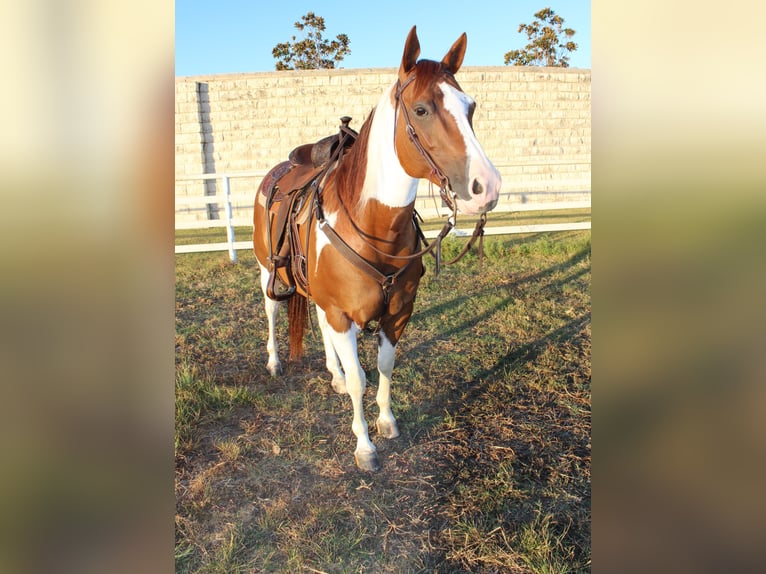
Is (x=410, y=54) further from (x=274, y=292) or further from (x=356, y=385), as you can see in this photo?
(x=274, y=292)

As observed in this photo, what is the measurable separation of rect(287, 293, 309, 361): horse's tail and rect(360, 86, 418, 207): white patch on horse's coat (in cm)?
133

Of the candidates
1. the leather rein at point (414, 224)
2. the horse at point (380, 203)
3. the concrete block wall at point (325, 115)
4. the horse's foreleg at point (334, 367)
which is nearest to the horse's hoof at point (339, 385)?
the horse's foreleg at point (334, 367)

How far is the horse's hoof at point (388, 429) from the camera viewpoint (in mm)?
2850

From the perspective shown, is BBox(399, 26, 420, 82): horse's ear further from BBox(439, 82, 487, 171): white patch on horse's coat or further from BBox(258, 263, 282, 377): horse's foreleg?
BBox(258, 263, 282, 377): horse's foreleg

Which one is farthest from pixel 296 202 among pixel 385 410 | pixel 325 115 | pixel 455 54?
pixel 325 115

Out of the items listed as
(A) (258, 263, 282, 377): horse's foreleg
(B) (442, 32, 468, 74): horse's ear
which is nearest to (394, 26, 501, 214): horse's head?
(B) (442, 32, 468, 74): horse's ear

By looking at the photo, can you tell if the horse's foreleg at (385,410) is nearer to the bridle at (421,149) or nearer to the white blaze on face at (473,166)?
the bridle at (421,149)

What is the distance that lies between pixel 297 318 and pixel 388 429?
41.9 inches

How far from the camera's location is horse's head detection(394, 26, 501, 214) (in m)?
1.68

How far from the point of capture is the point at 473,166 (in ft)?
5.51

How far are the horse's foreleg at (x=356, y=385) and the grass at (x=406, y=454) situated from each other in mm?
73
